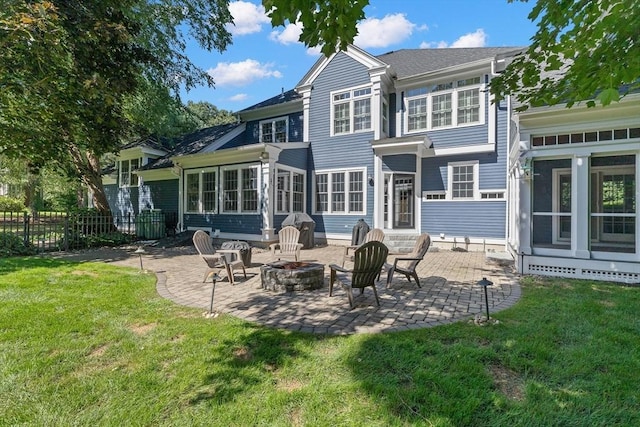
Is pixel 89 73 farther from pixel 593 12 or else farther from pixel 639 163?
pixel 639 163

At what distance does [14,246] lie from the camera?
10141 millimetres

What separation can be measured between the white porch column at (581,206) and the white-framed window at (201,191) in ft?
40.8

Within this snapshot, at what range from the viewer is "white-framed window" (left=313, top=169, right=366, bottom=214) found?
13.2 metres

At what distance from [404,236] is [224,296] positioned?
7.96m

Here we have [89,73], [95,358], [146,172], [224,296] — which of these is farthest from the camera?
[146,172]

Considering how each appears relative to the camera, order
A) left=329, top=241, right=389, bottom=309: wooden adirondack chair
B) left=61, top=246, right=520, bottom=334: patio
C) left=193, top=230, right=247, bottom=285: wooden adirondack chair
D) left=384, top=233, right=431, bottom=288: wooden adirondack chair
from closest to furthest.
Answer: left=61, top=246, right=520, bottom=334: patio → left=329, top=241, right=389, bottom=309: wooden adirondack chair → left=384, top=233, right=431, bottom=288: wooden adirondack chair → left=193, top=230, right=247, bottom=285: wooden adirondack chair

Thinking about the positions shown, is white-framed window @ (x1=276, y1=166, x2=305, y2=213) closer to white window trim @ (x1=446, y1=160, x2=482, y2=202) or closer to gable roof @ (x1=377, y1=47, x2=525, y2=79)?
gable roof @ (x1=377, y1=47, x2=525, y2=79)

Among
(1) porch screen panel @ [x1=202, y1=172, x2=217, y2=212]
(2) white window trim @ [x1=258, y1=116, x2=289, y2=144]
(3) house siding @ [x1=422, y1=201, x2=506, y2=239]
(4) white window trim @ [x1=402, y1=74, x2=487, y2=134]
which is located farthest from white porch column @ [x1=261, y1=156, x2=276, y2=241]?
(3) house siding @ [x1=422, y1=201, x2=506, y2=239]

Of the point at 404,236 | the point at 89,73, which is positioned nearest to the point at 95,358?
the point at 89,73

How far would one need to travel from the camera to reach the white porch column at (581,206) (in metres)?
6.86

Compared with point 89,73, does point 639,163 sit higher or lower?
lower

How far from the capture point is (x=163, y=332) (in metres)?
3.95

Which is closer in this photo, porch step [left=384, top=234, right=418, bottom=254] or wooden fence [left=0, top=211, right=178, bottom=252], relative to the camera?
wooden fence [left=0, top=211, right=178, bottom=252]

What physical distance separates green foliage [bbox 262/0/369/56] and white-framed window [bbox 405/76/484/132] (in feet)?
33.8
